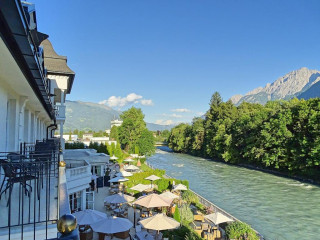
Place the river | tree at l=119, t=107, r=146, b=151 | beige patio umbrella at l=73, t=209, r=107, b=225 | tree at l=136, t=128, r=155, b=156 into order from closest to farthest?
beige patio umbrella at l=73, t=209, r=107, b=225 → the river → tree at l=136, t=128, r=155, b=156 → tree at l=119, t=107, r=146, b=151

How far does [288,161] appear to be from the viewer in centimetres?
3641

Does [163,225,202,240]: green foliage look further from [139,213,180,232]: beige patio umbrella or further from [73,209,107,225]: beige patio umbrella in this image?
[73,209,107,225]: beige patio umbrella

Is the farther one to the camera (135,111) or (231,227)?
(135,111)

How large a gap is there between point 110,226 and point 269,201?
16.9 m

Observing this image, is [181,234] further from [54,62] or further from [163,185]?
[54,62]

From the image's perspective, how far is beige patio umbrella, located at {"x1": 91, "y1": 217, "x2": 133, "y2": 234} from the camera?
10466mm

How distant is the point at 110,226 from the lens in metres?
10.6

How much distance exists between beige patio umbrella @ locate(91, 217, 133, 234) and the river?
899cm

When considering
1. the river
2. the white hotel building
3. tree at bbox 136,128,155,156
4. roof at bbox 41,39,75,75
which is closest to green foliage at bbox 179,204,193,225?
the river

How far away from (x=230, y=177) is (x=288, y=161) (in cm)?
921

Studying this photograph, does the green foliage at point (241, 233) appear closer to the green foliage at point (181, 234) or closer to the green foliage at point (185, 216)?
the green foliage at point (181, 234)

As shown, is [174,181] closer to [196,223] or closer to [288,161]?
[196,223]

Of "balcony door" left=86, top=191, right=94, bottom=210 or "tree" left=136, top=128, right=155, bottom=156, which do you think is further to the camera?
"tree" left=136, top=128, right=155, bottom=156

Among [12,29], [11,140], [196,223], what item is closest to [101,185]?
[196,223]
